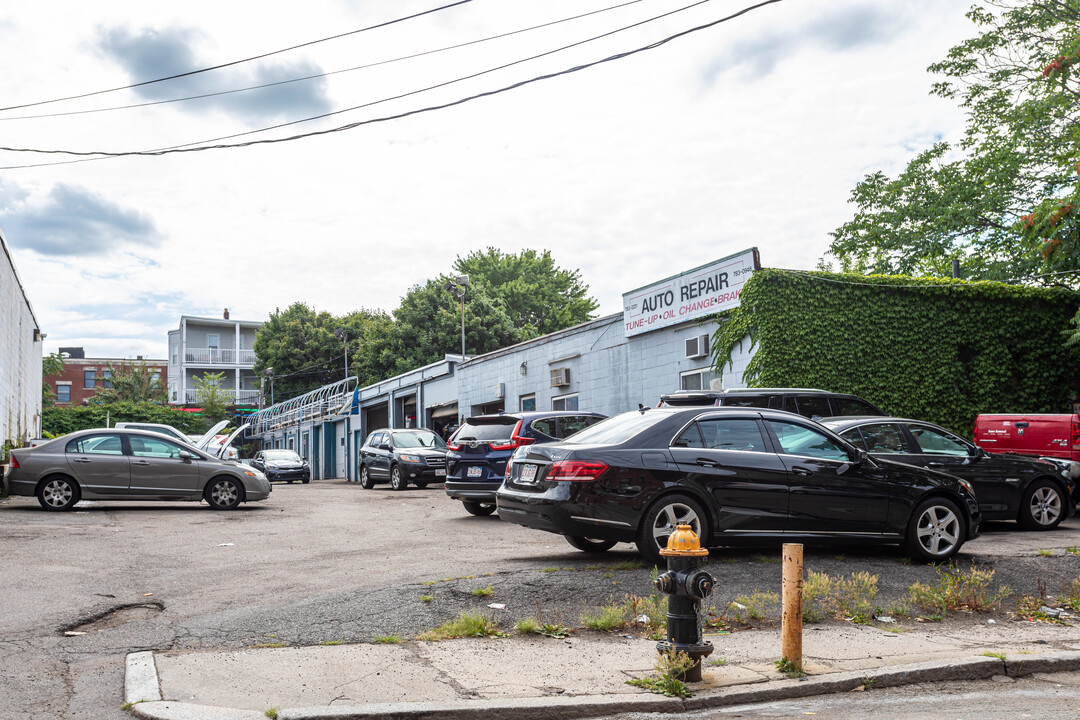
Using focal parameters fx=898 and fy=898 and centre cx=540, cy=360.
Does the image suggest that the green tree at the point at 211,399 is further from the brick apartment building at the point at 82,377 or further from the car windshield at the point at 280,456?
the car windshield at the point at 280,456

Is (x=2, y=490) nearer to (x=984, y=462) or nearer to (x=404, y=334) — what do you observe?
(x=984, y=462)

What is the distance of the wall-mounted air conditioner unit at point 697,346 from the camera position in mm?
18766

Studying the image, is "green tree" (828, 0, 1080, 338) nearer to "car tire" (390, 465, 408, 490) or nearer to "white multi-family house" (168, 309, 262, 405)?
"car tire" (390, 465, 408, 490)

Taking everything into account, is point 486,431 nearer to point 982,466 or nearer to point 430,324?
point 982,466

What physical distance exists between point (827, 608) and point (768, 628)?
69 cm

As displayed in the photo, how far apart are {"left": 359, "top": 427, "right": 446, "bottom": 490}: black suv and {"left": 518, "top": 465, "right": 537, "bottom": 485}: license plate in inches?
573

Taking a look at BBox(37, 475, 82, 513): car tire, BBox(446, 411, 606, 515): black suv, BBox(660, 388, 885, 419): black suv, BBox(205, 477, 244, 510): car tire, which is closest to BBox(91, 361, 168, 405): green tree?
BBox(205, 477, 244, 510): car tire

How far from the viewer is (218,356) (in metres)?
76.8

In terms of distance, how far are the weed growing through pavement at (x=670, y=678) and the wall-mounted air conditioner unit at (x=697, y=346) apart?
14.0 metres

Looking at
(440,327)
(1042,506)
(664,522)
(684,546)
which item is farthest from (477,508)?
(440,327)

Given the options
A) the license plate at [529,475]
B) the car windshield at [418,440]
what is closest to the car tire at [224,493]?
the car windshield at [418,440]

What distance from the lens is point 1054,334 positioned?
1980cm

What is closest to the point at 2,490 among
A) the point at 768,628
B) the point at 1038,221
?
the point at 768,628

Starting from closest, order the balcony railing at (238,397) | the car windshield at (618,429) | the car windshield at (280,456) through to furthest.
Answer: the car windshield at (618,429), the car windshield at (280,456), the balcony railing at (238,397)
